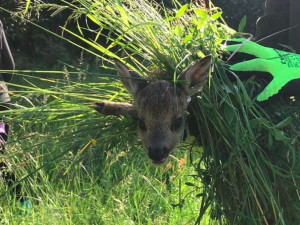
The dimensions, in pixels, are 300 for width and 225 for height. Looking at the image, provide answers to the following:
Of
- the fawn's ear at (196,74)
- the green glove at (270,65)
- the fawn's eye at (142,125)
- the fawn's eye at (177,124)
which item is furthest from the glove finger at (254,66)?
the fawn's eye at (142,125)

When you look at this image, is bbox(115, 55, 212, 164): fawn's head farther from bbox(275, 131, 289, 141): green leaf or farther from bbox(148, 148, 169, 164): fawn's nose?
bbox(275, 131, 289, 141): green leaf

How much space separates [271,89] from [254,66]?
0.11m

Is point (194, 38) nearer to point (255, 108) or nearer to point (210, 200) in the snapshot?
point (255, 108)

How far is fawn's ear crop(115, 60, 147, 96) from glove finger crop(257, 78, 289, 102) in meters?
0.42

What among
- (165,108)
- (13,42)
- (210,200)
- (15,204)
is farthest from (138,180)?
(13,42)

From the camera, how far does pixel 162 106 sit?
5.48ft

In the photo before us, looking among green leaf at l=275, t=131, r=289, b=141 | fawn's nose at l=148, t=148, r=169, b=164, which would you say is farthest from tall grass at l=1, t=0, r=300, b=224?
fawn's nose at l=148, t=148, r=169, b=164

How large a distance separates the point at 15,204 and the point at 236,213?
1.66 metres

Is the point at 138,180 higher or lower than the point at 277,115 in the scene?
lower

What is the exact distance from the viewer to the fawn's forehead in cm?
167

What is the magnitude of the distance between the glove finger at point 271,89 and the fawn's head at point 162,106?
0.73ft

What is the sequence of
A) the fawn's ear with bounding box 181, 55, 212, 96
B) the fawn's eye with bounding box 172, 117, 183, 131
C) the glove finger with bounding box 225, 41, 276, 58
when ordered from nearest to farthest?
the fawn's ear with bounding box 181, 55, 212, 96 < the fawn's eye with bounding box 172, 117, 183, 131 < the glove finger with bounding box 225, 41, 276, 58

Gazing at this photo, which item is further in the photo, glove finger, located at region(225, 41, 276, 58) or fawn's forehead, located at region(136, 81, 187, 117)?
glove finger, located at region(225, 41, 276, 58)

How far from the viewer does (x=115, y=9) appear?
181 centimetres
